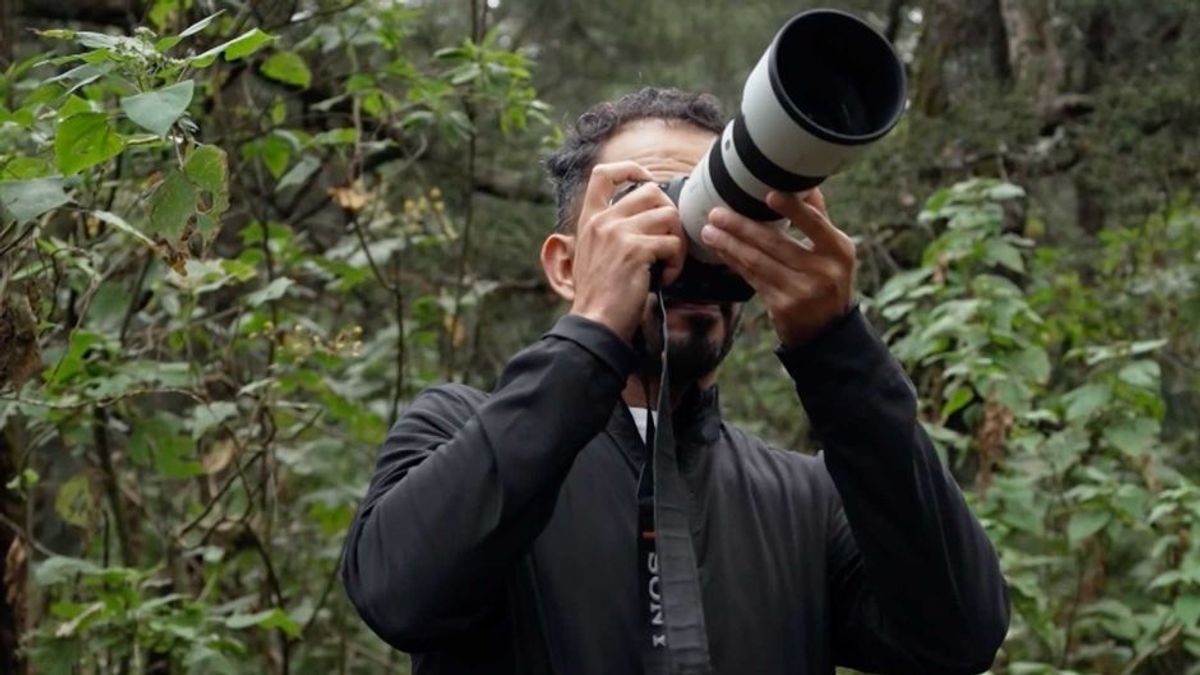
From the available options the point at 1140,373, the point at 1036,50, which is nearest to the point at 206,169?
the point at 1140,373

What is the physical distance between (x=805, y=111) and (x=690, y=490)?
1.59 feet

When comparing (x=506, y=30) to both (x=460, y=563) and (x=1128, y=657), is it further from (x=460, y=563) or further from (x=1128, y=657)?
(x=460, y=563)

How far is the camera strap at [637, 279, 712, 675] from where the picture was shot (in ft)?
5.27

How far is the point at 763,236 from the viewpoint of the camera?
1598 millimetres

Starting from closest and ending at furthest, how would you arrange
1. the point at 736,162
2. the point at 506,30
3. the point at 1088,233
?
the point at 736,162 < the point at 1088,233 < the point at 506,30

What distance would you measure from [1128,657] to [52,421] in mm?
2794

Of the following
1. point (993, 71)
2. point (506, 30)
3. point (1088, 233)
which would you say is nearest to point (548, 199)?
point (993, 71)

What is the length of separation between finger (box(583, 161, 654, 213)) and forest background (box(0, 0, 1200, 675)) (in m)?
0.39

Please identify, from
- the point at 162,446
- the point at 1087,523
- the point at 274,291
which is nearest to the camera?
the point at 274,291

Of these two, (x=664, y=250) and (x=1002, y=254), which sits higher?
(x=664, y=250)

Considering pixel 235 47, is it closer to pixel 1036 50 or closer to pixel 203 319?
pixel 203 319

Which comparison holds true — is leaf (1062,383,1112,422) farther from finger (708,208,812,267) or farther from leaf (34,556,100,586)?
finger (708,208,812,267)

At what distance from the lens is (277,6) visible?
3457mm

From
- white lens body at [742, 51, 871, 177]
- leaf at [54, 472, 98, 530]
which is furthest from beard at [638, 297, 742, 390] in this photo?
leaf at [54, 472, 98, 530]
